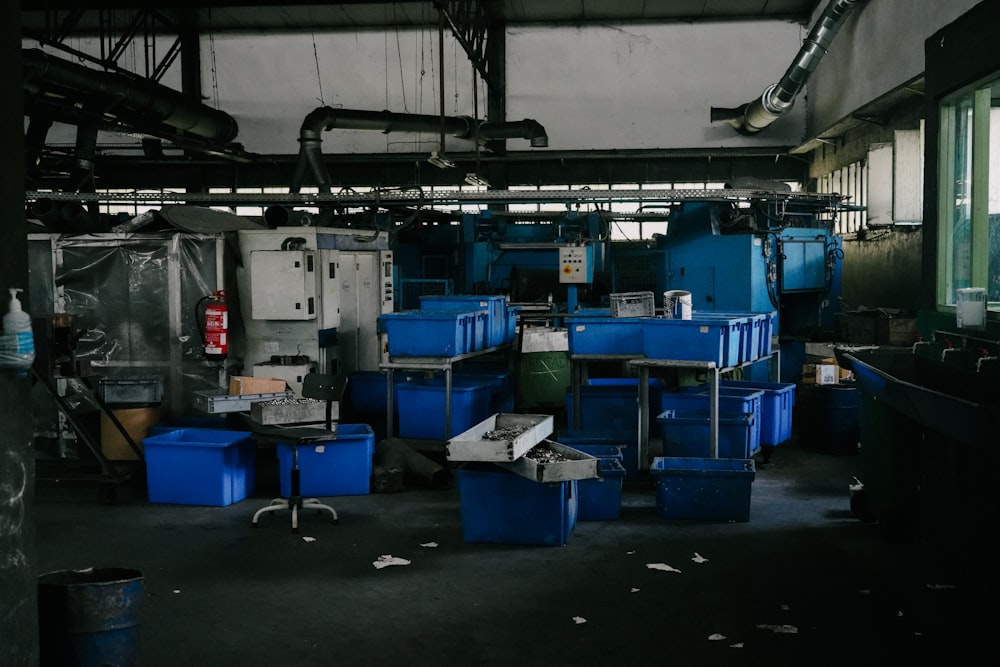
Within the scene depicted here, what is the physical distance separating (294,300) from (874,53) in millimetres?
6737

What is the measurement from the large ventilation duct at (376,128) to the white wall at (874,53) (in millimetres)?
4011

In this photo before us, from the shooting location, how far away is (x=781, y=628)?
3754 mm

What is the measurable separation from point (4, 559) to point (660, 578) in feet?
9.63

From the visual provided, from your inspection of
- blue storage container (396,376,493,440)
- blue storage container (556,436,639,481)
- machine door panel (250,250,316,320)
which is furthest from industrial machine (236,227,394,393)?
blue storage container (556,436,639,481)

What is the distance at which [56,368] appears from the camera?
6.10 metres

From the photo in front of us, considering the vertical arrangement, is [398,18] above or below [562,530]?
above

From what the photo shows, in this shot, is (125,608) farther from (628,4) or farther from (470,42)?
(628,4)

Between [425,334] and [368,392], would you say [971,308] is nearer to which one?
[425,334]

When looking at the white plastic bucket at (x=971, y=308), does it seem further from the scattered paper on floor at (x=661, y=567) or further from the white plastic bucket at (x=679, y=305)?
the white plastic bucket at (x=679, y=305)

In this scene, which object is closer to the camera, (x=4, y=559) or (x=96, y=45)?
(x=4, y=559)

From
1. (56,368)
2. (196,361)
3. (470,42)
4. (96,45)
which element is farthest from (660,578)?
(96,45)

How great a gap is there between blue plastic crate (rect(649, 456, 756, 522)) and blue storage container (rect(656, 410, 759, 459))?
0.71 m

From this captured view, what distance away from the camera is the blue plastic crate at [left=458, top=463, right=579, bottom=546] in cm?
496

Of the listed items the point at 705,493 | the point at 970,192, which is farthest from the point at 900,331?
the point at 705,493
